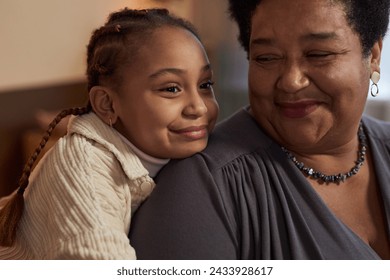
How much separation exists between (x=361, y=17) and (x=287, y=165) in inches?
12.3

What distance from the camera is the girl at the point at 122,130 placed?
88 centimetres

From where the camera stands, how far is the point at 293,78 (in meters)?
0.96

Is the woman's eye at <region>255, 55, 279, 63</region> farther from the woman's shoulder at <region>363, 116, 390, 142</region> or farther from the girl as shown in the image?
the woman's shoulder at <region>363, 116, 390, 142</region>

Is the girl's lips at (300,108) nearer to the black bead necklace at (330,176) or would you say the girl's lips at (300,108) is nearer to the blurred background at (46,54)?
the black bead necklace at (330,176)

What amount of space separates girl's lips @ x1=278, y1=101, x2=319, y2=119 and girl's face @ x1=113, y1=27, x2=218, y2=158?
0.52 ft

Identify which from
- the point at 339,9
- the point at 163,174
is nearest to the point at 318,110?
the point at 339,9

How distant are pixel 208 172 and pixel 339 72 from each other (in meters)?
0.31

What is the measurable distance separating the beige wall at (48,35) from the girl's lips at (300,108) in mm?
372

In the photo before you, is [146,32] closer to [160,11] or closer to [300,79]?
[160,11]

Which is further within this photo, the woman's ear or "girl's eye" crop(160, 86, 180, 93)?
the woman's ear

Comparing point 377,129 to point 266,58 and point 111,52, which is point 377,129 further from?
point 111,52

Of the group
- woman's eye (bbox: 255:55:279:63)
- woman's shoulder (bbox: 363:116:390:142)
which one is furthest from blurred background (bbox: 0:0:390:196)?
woman's eye (bbox: 255:55:279:63)

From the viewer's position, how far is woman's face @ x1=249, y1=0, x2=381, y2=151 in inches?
37.1
